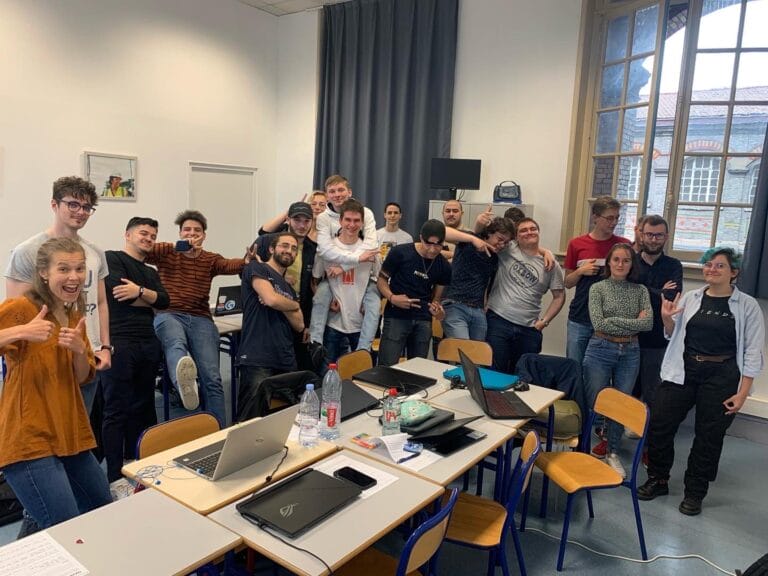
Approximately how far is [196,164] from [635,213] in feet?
15.6

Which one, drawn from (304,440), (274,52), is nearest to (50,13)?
(274,52)

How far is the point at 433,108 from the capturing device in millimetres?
5926

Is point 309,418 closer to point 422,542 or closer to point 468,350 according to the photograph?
point 422,542

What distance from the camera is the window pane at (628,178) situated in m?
4.75

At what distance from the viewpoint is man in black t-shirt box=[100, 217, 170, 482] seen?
3070 millimetres

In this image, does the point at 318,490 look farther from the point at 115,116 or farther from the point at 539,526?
the point at 115,116

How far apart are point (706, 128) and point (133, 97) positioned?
17.9 feet

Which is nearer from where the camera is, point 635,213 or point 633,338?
point 633,338

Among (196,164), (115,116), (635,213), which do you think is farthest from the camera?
(196,164)

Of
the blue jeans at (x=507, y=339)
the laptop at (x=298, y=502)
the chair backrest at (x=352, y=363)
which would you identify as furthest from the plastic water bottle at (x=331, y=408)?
the blue jeans at (x=507, y=339)

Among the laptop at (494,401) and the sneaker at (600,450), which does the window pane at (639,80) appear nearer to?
the sneaker at (600,450)

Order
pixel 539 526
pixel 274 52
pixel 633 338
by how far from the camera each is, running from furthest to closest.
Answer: pixel 274 52
pixel 633 338
pixel 539 526

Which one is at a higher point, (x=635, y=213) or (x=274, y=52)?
(x=274, y=52)

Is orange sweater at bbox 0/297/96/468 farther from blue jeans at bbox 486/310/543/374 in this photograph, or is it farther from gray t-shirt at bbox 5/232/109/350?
blue jeans at bbox 486/310/543/374
